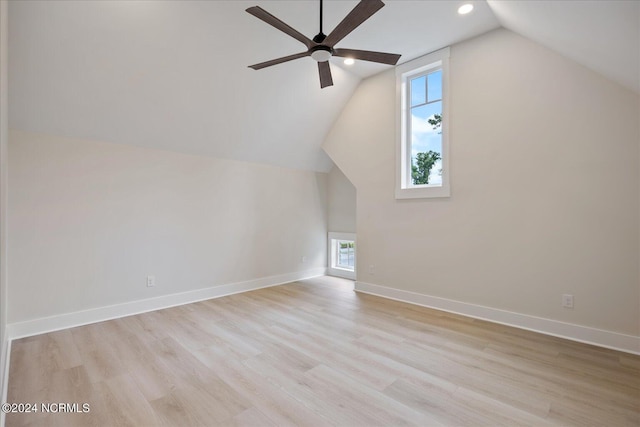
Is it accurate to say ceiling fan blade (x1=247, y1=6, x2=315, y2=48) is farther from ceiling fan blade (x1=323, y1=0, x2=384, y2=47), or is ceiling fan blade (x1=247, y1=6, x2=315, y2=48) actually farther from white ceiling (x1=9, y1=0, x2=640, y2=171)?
white ceiling (x1=9, y1=0, x2=640, y2=171)

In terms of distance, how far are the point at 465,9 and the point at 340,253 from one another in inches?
169

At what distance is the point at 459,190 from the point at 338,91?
7.58 feet

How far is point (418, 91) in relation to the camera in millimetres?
4129

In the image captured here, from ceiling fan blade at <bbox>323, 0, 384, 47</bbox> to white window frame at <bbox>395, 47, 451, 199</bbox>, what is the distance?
214 centimetres

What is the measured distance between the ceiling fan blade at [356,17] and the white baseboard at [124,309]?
3.58m

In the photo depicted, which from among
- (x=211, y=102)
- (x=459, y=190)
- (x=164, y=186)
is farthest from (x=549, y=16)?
(x=164, y=186)

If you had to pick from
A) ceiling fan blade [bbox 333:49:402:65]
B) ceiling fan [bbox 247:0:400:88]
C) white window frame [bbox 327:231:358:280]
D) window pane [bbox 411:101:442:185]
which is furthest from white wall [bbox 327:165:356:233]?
ceiling fan blade [bbox 333:49:402:65]

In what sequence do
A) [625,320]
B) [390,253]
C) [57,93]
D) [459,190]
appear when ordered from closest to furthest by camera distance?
[625,320]
[57,93]
[459,190]
[390,253]

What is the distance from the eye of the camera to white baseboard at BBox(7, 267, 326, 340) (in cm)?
301

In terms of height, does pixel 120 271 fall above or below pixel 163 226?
below

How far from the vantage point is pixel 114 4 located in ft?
8.21

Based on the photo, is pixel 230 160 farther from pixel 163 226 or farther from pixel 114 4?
pixel 114 4

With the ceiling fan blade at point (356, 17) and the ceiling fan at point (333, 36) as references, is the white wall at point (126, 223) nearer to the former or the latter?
the ceiling fan at point (333, 36)

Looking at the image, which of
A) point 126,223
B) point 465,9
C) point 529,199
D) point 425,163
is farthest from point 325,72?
point 126,223
